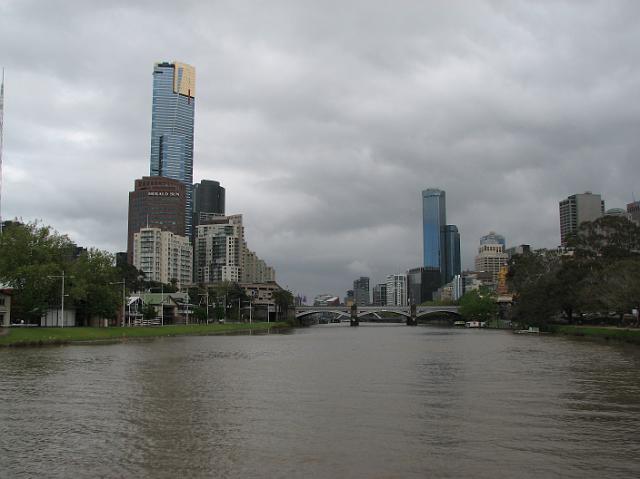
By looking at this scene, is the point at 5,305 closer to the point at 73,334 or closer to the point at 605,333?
the point at 73,334

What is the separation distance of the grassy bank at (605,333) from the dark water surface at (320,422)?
4105 centimetres

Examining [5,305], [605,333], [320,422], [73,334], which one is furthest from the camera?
[5,305]

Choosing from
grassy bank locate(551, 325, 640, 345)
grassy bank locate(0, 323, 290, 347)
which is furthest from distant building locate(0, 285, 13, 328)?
grassy bank locate(551, 325, 640, 345)

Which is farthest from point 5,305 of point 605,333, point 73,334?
point 605,333

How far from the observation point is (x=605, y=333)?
305 ft

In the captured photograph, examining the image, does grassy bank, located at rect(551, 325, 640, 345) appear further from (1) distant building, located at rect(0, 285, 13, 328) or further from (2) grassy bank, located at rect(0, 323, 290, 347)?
(1) distant building, located at rect(0, 285, 13, 328)

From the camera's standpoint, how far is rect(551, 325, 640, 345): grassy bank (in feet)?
A: 271

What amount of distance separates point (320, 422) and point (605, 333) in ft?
262

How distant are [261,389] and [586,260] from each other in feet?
343

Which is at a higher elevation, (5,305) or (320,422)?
A: (5,305)

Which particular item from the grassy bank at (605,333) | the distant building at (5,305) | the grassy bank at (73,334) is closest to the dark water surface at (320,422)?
the grassy bank at (73,334)

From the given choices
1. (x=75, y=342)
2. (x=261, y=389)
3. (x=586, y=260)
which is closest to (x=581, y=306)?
(x=586, y=260)

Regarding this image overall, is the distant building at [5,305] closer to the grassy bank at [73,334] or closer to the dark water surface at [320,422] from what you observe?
the grassy bank at [73,334]

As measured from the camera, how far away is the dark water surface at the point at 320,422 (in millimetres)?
19109
